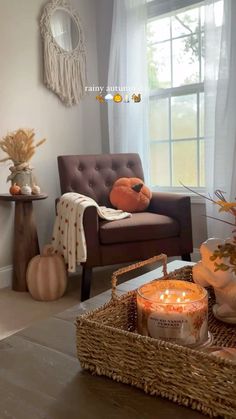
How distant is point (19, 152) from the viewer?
2482mm

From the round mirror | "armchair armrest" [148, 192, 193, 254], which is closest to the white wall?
the round mirror

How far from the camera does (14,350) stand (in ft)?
2.64

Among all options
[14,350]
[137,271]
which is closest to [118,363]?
[14,350]

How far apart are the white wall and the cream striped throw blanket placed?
0.49m

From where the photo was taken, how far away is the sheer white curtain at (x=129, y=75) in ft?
9.98

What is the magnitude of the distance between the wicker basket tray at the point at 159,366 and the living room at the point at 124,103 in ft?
4.95

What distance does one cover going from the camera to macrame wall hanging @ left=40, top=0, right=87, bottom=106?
287 centimetres

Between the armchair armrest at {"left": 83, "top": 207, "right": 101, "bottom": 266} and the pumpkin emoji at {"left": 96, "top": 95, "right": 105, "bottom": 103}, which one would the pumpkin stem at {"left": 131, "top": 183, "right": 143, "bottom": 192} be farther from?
the pumpkin emoji at {"left": 96, "top": 95, "right": 105, "bottom": 103}

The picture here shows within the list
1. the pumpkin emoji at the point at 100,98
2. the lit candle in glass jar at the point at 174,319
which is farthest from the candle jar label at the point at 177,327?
the pumpkin emoji at the point at 100,98

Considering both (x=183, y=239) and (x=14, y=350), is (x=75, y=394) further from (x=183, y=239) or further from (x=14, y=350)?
(x=183, y=239)

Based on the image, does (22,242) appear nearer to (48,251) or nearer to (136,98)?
(48,251)

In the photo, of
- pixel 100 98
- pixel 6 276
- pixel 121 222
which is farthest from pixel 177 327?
pixel 100 98

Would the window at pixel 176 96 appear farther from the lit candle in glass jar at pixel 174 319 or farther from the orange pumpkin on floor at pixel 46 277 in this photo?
the lit candle in glass jar at pixel 174 319

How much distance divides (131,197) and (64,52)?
4.19 feet
